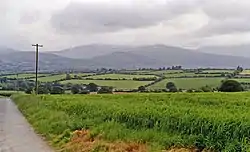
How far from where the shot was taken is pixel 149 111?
59.1ft

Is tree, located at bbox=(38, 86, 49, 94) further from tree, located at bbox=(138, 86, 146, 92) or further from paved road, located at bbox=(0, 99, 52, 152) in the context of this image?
paved road, located at bbox=(0, 99, 52, 152)

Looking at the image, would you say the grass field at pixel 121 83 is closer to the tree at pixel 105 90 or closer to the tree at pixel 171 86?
the tree at pixel 105 90

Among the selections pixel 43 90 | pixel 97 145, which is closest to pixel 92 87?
pixel 43 90

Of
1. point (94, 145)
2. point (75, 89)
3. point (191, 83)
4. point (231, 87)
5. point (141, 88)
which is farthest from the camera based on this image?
point (75, 89)

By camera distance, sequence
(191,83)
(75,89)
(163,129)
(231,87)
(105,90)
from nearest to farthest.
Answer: (163,129)
(231,87)
(105,90)
(191,83)
(75,89)

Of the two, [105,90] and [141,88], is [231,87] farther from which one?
[105,90]

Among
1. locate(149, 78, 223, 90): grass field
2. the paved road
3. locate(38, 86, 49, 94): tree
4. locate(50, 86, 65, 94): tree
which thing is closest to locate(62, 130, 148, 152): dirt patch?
the paved road

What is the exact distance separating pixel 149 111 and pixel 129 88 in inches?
2458

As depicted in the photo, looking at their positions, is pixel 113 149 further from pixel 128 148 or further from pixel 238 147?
pixel 238 147

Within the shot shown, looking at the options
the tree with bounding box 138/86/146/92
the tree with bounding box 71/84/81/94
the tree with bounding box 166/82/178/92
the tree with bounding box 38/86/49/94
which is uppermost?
the tree with bounding box 166/82/178/92

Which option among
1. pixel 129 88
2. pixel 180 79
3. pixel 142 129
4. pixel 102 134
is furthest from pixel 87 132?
pixel 180 79

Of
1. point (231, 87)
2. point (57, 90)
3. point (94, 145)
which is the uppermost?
point (231, 87)

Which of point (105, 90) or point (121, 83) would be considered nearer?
point (105, 90)

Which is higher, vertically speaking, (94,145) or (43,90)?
(94,145)
